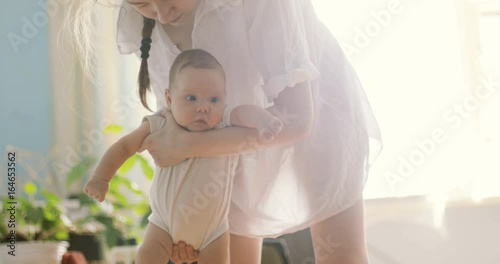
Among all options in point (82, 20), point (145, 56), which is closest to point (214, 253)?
point (145, 56)

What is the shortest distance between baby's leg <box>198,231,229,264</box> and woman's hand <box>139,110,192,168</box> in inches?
3.5

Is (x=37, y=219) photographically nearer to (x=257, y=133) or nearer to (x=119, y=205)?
(x=119, y=205)

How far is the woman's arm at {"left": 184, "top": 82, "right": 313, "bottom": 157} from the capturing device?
2.23ft

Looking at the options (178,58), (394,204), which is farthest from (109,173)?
(394,204)

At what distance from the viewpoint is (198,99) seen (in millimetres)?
685

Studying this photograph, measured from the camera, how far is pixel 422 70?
187cm

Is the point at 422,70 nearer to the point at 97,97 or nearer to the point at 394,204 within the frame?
the point at 394,204

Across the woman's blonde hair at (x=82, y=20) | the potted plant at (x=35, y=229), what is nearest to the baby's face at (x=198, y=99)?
the woman's blonde hair at (x=82, y=20)

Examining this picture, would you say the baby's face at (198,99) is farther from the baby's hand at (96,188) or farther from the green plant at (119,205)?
the green plant at (119,205)

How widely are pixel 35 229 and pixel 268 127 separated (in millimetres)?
1222

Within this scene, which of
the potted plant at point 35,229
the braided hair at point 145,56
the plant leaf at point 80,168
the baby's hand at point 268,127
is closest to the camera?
the baby's hand at point 268,127

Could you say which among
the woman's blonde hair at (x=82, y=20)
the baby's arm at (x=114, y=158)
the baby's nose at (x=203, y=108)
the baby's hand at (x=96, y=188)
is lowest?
the baby's hand at (x=96, y=188)

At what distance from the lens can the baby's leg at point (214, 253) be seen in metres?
0.70

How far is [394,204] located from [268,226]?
40.3 inches
